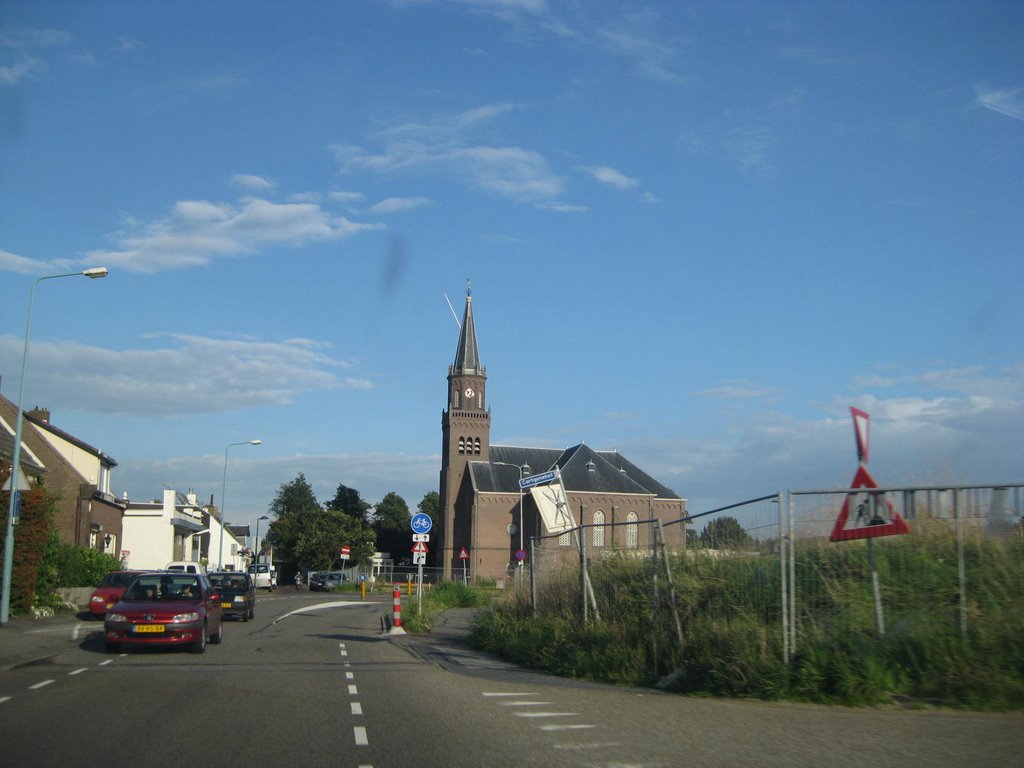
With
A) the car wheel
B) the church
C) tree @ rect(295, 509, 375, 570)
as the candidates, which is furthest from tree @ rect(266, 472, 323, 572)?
the car wheel

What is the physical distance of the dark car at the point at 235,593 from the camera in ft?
98.0

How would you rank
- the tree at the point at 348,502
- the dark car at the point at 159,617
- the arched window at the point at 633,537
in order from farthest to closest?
the tree at the point at 348,502 → the dark car at the point at 159,617 → the arched window at the point at 633,537

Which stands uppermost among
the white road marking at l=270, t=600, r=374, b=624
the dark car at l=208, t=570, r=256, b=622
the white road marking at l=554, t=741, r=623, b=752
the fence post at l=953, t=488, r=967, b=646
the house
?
the house

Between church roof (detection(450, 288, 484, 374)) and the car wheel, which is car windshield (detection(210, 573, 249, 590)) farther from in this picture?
church roof (detection(450, 288, 484, 374))

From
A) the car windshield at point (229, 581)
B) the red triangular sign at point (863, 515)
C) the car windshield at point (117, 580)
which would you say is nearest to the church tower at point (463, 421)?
the car windshield at point (229, 581)

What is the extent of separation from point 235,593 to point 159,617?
12933 millimetres

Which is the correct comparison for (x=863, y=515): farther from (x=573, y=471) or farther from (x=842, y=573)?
(x=573, y=471)

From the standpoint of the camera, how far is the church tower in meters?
102

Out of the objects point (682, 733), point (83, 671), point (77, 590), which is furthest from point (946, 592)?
point (77, 590)

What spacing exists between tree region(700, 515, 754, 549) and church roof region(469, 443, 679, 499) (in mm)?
78933

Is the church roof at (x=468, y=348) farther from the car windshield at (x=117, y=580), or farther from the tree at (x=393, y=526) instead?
the car windshield at (x=117, y=580)

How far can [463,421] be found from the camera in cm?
10206

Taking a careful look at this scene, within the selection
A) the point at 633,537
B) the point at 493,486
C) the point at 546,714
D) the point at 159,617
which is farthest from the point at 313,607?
the point at 493,486

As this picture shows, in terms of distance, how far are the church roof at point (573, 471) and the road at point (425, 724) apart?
7984cm
